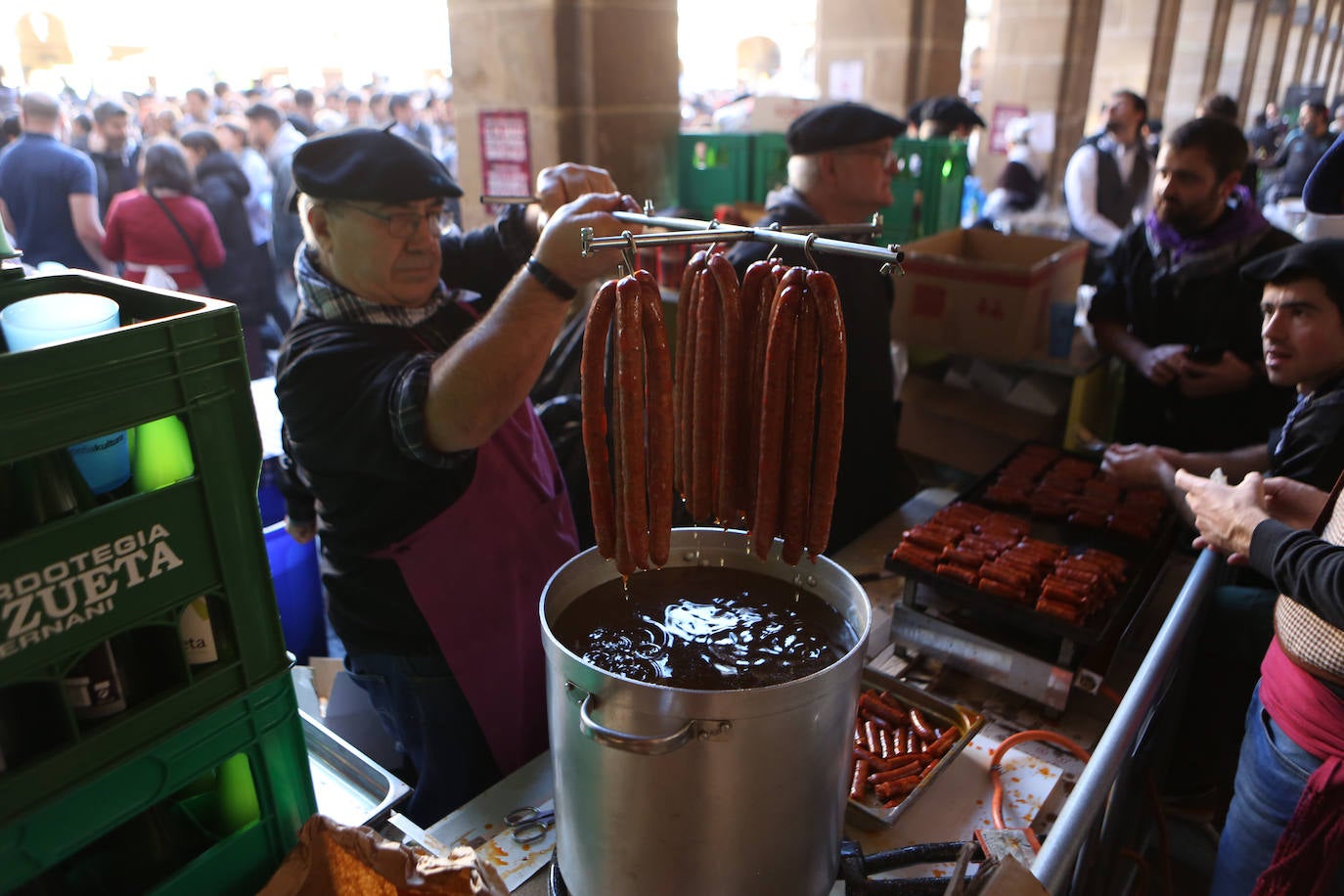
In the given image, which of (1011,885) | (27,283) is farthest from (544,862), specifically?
(27,283)

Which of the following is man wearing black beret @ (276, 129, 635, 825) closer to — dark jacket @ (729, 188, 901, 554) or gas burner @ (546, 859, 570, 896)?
gas burner @ (546, 859, 570, 896)

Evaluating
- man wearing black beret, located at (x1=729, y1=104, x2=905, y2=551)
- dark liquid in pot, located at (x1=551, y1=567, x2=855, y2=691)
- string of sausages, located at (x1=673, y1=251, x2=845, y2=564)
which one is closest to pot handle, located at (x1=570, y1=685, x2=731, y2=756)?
dark liquid in pot, located at (x1=551, y1=567, x2=855, y2=691)

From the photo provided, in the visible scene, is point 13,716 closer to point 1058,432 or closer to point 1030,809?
point 1030,809

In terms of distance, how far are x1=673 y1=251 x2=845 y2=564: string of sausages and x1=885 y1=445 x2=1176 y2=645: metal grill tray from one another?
3.14ft

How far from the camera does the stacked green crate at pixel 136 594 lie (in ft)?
3.25

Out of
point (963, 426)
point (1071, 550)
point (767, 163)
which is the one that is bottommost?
point (963, 426)

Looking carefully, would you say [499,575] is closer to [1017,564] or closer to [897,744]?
[897,744]

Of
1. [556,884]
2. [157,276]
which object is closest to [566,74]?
[157,276]

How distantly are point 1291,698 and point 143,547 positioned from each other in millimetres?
2314

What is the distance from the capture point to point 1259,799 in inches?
83.1

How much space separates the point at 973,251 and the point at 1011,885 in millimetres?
4634

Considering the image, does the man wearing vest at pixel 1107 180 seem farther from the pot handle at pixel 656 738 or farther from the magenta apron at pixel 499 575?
the pot handle at pixel 656 738

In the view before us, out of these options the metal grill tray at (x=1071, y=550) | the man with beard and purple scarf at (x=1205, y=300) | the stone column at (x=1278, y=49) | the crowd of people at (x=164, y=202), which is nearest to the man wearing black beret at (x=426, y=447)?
the metal grill tray at (x=1071, y=550)

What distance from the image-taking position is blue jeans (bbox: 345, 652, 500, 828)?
2.45 m
